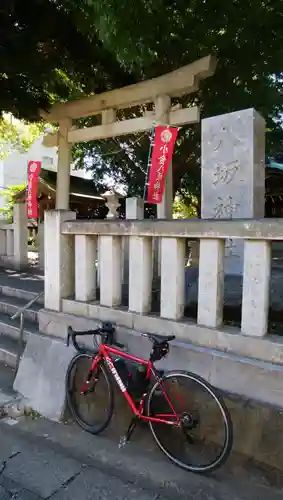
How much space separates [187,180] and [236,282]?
11818 millimetres

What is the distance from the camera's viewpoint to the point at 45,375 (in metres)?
3.73

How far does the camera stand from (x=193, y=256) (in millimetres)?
6895

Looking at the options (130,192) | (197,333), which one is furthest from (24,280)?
(130,192)

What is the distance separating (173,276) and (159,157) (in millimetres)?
4757

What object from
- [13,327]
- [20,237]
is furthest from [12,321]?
[20,237]

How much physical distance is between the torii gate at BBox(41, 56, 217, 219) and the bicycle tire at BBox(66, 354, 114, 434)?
16.4 ft

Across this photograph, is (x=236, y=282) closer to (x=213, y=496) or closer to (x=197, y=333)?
(x=197, y=333)

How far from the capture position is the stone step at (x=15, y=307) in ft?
16.7

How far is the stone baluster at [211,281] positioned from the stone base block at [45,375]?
1.54 metres

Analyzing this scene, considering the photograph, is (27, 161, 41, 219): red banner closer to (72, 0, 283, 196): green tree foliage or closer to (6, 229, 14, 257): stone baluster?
(6, 229, 14, 257): stone baluster

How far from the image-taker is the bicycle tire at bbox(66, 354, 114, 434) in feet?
10.4

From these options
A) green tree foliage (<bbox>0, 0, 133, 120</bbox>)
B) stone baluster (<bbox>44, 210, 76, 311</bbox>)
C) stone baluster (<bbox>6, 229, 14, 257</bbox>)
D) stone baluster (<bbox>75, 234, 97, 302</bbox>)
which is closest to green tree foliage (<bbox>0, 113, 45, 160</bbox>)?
green tree foliage (<bbox>0, 0, 133, 120</bbox>)

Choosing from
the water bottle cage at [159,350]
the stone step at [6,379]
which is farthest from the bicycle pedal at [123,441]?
the stone step at [6,379]

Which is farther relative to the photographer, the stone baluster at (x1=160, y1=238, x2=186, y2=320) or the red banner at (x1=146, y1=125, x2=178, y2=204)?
the red banner at (x1=146, y1=125, x2=178, y2=204)
